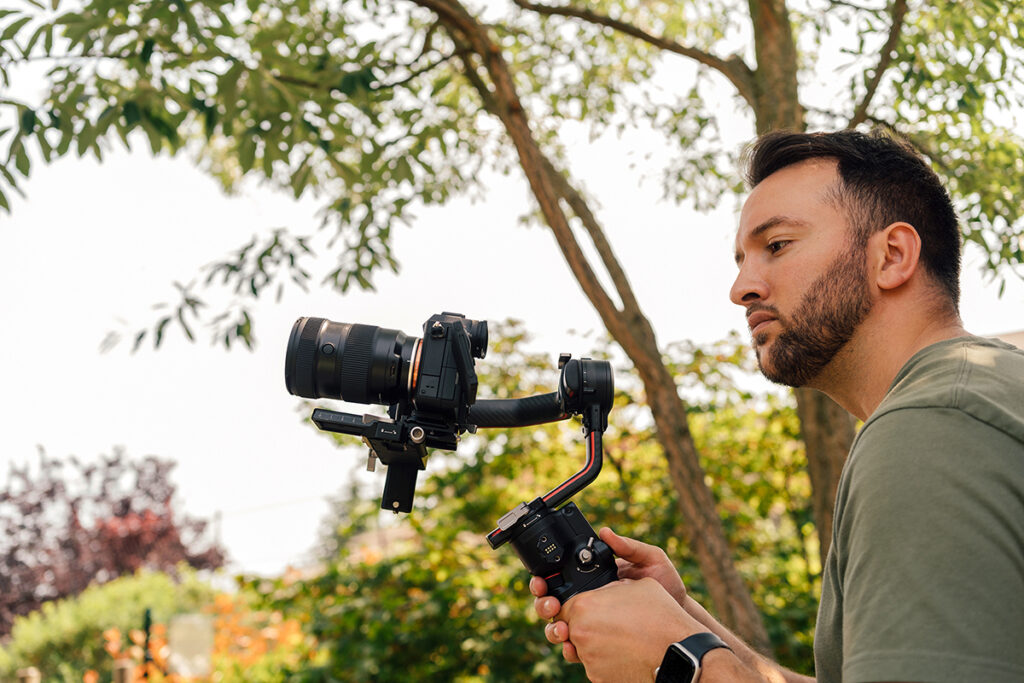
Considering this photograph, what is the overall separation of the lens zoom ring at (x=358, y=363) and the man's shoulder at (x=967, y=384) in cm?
85

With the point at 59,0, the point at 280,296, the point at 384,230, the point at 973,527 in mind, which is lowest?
the point at 973,527

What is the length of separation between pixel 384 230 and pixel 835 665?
11.2ft

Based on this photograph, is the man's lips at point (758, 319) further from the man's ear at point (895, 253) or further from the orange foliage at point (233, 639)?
the orange foliage at point (233, 639)

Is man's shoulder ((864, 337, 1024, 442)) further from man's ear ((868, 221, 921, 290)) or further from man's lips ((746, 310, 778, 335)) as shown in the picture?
man's lips ((746, 310, 778, 335))

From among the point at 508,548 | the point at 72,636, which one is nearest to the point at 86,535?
the point at 72,636

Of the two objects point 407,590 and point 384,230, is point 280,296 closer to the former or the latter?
point 384,230

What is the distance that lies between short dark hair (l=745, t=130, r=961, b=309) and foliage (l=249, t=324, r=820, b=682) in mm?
2937

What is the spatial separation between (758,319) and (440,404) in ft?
1.87

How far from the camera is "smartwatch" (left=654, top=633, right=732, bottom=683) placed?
117 centimetres

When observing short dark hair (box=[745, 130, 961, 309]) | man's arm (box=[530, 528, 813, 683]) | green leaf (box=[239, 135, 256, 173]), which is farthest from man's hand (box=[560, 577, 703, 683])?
green leaf (box=[239, 135, 256, 173])

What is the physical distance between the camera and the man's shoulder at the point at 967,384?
0.95 meters

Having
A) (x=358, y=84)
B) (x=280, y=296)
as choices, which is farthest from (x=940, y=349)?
(x=280, y=296)

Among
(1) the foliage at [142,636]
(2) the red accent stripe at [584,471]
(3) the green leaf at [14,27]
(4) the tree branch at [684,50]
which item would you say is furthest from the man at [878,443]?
(1) the foliage at [142,636]

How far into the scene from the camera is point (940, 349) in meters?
1.16
